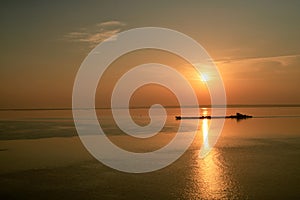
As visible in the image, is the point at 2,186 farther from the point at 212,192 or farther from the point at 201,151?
the point at 201,151

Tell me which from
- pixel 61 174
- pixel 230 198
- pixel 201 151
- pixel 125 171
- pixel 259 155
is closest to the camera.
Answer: pixel 230 198

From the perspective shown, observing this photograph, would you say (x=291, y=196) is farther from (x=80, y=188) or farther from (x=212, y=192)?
(x=80, y=188)

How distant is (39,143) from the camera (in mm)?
28891

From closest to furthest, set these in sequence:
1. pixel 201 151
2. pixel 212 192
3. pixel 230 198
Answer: pixel 230 198, pixel 212 192, pixel 201 151

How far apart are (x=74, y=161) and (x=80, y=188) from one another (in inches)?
262

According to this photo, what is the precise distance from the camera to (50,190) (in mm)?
13930

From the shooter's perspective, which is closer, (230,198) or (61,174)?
(230,198)

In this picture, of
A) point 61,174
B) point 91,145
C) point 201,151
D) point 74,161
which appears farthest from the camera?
point 91,145

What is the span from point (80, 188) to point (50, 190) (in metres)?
1.34

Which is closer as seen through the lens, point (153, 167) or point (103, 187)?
point (103, 187)

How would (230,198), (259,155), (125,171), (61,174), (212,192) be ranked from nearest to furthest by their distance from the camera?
(230,198), (212,192), (61,174), (125,171), (259,155)

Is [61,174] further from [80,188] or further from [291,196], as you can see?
[291,196]

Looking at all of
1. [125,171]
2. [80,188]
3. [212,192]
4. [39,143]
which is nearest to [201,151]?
[125,171]

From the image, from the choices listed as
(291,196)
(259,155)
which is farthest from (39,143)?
(291,196)
